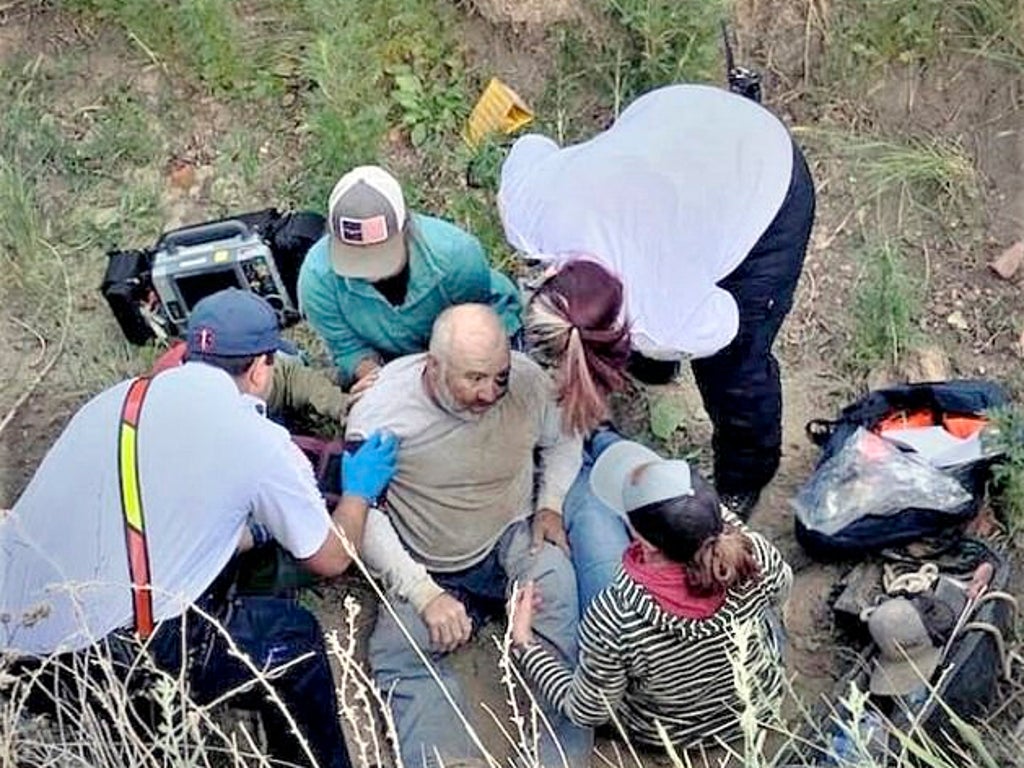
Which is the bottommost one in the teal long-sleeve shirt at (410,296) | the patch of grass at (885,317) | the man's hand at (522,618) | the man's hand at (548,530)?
the patch of grass at (885,317)

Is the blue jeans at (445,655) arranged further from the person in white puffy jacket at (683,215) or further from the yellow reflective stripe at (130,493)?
the yellow reflective stripe at (130,493)

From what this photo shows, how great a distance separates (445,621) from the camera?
4.30 m

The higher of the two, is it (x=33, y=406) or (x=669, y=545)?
(x=669, y=545)

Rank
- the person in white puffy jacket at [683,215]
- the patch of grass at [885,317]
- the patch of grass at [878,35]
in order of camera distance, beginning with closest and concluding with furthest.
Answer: the person in white puffy jacket at [683,215]
the patch of grass at [885,317]
the patch of grass at [878,35]

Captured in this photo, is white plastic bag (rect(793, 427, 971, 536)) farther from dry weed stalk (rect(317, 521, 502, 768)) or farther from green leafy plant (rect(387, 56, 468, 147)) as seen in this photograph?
green leafy plant (rect(387, 56, 468, 147))

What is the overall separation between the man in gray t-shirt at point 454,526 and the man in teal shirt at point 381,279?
161mm

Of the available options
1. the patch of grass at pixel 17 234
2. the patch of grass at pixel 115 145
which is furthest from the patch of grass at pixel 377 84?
the patch of grass at pixel 17 234

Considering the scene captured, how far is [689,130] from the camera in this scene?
413 centimetres

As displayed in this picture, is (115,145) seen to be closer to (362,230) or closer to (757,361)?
(362,230)

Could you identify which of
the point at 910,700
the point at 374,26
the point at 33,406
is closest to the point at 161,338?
the point at 33,406

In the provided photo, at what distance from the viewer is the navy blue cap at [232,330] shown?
401 cm

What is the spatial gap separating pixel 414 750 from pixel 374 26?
8.37 ft

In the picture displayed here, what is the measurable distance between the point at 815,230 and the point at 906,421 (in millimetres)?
1023

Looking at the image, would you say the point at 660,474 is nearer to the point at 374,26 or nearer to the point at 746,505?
the point at 746,505
